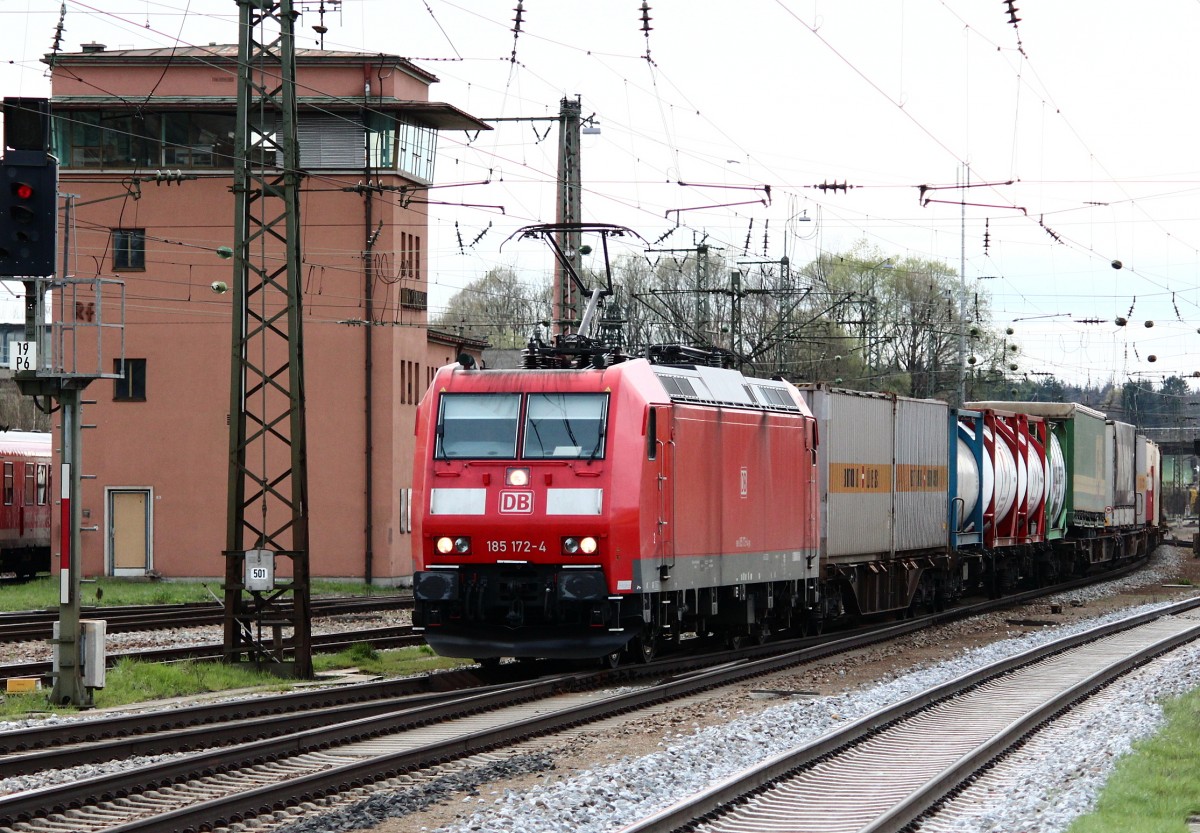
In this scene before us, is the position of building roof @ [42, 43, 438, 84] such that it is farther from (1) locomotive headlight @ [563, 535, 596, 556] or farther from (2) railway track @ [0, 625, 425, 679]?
(1) locomotive headlight @ [563, 535, 596, 556]

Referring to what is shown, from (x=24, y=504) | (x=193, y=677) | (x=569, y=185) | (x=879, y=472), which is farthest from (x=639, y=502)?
(x=24, y=504)

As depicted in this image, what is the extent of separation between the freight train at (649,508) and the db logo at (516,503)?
0.05 feet

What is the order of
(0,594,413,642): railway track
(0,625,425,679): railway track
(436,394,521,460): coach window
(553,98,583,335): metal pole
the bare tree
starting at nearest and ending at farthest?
1. (436,394,521,460): coach window
2. (0,625,425,679): railway track
3. (0,594,413,642): railway track
4. (553,98,583,335): metal pole
5. the bare tree

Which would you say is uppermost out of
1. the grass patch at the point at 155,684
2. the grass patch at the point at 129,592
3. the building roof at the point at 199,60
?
the building roof at the point at 199,60

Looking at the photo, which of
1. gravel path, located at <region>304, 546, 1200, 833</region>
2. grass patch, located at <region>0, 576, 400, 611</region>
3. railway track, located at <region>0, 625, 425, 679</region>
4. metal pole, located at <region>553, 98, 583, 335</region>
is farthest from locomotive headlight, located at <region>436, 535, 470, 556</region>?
grass patch, located at <region>0, 576, 400, 611</region>

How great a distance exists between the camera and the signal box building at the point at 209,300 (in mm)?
40594

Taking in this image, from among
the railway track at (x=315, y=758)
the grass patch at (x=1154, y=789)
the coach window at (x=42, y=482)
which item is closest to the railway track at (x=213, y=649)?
the railway track at (x=315, y=758)

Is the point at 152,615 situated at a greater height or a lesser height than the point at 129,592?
greater

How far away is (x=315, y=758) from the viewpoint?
1257 centimetres

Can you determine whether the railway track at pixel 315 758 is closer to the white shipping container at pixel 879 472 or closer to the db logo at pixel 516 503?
the db logo at pixel 516 503

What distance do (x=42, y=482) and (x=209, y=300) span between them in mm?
9323

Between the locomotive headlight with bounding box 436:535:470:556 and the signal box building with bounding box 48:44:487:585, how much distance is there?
74.9 feet

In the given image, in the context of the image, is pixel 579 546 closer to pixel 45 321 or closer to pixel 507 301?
pixel 45 321

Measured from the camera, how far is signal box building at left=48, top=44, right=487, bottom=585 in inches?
1598
